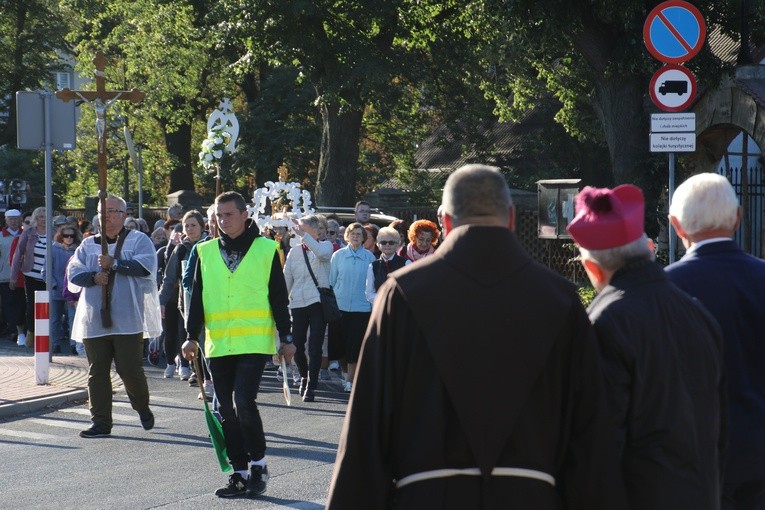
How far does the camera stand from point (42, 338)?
43.9 ft

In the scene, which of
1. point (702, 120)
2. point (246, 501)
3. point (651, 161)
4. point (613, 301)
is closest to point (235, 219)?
point (246, 501)

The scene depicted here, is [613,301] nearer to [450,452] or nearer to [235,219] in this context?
[450,452]

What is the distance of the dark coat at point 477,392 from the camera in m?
3.44

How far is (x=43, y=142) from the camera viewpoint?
585 inches

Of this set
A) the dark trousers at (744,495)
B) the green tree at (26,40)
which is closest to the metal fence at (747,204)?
the dark trousers at (744,495)

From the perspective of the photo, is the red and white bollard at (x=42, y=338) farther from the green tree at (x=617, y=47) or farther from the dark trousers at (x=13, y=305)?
the green tree at (x=617, y=47)

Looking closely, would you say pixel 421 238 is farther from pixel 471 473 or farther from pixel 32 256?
pixel 471 473

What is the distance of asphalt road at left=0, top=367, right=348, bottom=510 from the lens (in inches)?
309

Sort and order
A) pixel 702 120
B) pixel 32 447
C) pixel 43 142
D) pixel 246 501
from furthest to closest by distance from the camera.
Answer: pixel 702 120 → pixel 43 142 → pixel 32 447 → pixel 246 501

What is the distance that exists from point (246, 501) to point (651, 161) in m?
11.7

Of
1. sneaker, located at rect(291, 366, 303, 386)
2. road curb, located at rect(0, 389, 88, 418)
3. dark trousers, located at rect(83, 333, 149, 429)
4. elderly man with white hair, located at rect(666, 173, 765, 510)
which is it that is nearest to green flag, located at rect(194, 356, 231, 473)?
dark trousers, located at rect(83, 333, 149, 429)

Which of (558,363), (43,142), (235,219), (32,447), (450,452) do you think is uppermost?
(43,142)

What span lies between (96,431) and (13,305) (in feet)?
32.6

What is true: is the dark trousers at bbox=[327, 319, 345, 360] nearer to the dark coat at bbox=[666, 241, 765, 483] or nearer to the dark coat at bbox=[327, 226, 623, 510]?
the dark coat at bbox=[666, 241, 765, 483]
